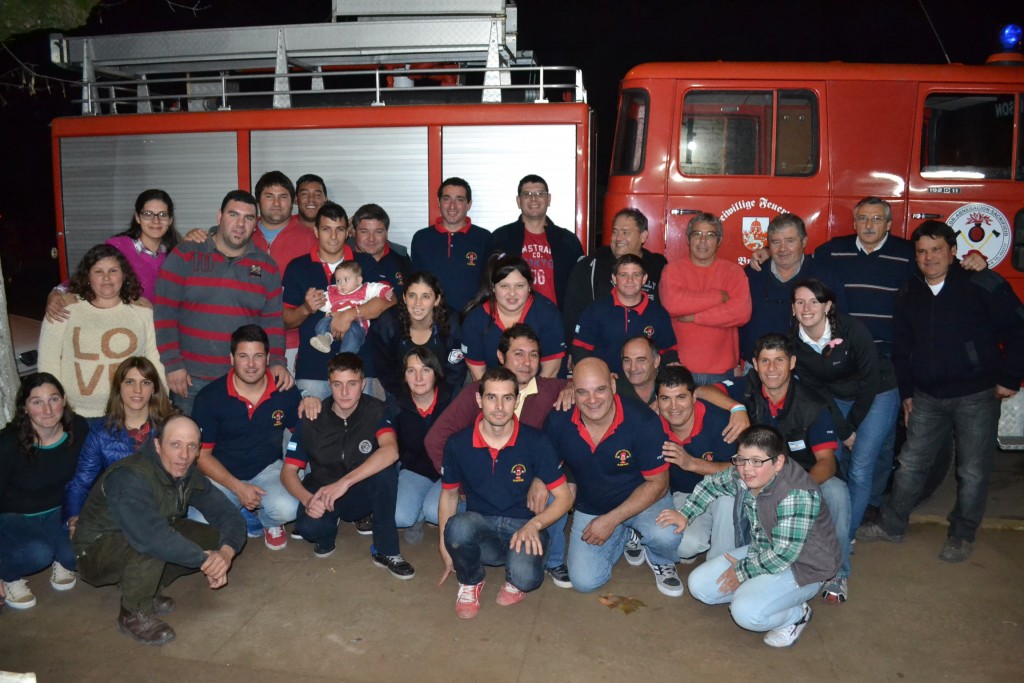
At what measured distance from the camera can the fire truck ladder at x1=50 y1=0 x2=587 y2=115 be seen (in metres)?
6.48

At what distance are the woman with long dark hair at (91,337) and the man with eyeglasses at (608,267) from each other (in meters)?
2.86

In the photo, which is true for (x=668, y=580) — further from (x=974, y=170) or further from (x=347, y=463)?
(x=974, y=170)

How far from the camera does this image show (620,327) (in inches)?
201

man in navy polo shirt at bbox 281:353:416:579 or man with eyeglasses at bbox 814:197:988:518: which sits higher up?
man with eyeglasses at bbox 814:197:988:518

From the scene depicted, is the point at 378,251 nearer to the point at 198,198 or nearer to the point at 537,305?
the point at 537,305

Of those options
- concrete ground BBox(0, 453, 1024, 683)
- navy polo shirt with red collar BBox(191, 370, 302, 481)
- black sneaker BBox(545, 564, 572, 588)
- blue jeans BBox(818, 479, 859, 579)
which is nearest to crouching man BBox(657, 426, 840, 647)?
concrete ground BBox(0, 453, 1024, 683)

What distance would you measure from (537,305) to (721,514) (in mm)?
1677

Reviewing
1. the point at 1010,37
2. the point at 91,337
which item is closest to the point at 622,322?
the point at 91,337

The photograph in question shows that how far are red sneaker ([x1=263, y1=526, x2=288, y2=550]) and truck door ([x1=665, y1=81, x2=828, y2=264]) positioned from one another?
355 centimetres

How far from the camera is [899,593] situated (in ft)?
14.8

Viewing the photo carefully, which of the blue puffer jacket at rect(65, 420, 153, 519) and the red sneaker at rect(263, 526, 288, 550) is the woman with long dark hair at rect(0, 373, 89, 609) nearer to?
the blue puffer jacket at rect(65, 420, 153, 519)

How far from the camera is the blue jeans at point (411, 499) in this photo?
503 centimetres

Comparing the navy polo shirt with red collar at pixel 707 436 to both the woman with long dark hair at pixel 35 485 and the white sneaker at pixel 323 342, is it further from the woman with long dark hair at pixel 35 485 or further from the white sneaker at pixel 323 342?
the woman with long dark hair at pixel 35 485

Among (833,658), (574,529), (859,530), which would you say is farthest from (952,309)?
(574,529)
